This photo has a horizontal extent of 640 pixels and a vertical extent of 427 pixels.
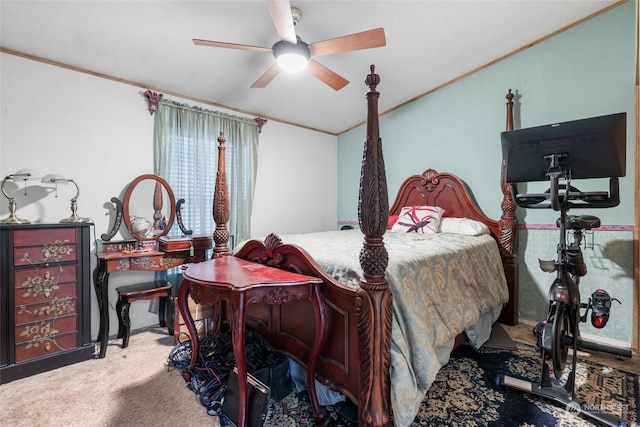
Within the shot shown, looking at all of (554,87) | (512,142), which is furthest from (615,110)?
(512,142)

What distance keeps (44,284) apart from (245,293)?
1930mm

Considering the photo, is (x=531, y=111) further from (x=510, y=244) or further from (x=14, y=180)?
(x=14, y=180)

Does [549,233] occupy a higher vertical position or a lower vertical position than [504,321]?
higher

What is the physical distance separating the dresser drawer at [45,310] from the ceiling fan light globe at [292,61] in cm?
251

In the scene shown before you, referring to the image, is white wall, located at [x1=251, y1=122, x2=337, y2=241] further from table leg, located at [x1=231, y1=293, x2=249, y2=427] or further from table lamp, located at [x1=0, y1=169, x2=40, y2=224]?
table leg, located at [x1=231, y1=293, x2=249, y2=427]

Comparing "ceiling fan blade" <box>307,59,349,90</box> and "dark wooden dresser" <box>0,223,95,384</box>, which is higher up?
"ceiling fan blade" <box>307,59,349,90</box>

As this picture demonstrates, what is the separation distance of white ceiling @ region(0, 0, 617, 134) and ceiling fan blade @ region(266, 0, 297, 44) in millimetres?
349

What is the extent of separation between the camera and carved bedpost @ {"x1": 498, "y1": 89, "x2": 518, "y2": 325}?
291 centimetres

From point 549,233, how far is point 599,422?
1.78m

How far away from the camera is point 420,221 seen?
3174 millimetres

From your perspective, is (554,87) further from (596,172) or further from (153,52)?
(153,52)

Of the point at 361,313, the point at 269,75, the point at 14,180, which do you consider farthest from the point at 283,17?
the point at 14,180

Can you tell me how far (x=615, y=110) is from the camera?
8.05 ft

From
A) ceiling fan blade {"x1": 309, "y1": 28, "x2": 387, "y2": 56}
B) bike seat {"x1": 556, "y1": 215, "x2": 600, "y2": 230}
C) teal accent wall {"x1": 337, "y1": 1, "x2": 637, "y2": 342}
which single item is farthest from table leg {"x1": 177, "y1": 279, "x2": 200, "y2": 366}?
teal accent wall {"x1": 337, "y1": 1, "x2": 637, "y2": 342}
